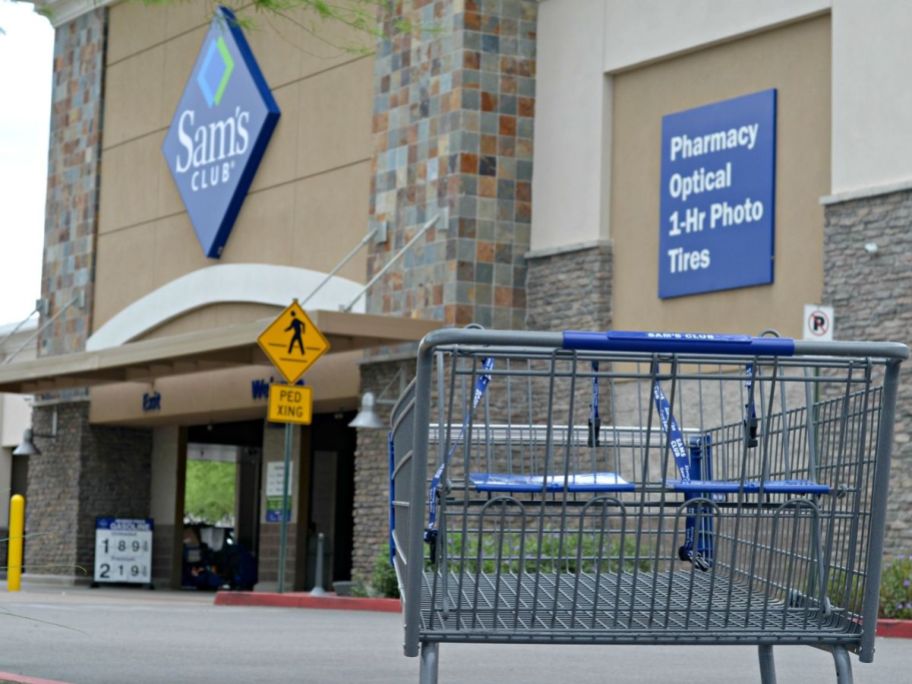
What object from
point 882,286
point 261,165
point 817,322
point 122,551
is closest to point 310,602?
point 817,322

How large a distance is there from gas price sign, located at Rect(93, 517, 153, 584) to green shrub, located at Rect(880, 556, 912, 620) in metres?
17.9

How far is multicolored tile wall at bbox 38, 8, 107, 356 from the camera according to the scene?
32.7 metres

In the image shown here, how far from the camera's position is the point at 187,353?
25.6m

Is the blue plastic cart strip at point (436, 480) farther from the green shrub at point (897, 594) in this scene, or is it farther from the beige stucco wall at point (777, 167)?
the beige stucco wall at point (777, 167)

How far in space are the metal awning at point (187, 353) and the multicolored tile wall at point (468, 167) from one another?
2.56 feet

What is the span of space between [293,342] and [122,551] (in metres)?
13.9

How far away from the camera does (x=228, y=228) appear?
94.2 ft

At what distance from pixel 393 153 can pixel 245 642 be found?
13.3m

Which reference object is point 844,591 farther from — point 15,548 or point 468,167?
point 15,548

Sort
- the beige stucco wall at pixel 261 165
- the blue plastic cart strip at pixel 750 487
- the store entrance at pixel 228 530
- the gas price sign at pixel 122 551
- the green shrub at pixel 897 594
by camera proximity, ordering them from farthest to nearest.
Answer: the store entrance at pixel 228 530 → the gas price sign at pixel 122 551 → the beige stucco wall at pixel 261 165 → the green shrub at pixel 897 594 → the blue plastic cart strip at pixel 750 487

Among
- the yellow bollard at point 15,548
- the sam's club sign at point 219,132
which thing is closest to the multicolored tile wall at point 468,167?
the sam's club sign at point 219,132

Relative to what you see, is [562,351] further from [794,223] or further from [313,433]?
[313,433]

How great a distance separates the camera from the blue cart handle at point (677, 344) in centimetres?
488

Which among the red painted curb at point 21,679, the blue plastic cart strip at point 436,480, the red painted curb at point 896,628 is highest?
the blue plastic cart strip at point 436,480
